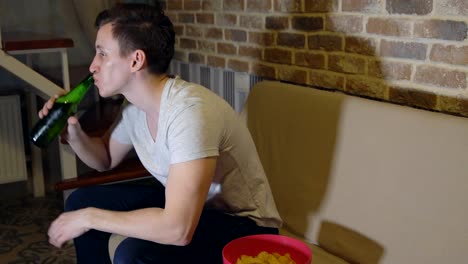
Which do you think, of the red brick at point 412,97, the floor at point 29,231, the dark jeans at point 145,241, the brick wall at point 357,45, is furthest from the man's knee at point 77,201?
the red brick at point 412,97

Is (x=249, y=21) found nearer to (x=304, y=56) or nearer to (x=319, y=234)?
(x=304, y=56)

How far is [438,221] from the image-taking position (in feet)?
3.96

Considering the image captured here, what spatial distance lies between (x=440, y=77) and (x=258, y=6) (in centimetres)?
91

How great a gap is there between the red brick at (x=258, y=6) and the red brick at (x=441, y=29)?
0.73m

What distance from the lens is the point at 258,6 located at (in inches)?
83.0

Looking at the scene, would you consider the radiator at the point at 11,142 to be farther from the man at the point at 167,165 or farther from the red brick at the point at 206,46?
the man at the point at 167,165

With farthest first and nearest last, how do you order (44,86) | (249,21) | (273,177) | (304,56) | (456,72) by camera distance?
(44,86)
(249,21)
(304,56)
(273,177)
(456,72)

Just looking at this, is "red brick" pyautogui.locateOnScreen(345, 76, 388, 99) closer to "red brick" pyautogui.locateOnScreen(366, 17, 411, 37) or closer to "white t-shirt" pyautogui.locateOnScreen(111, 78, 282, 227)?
"red brick" pyautogui.locateOnScreen(366, 17, 411, 37)

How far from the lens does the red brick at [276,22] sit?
1.97 m

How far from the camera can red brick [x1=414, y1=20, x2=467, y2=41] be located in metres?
1.33

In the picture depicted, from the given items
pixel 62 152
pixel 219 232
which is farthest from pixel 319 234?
pixel 62 152

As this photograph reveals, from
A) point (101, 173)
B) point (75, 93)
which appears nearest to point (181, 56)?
point (101, 173)

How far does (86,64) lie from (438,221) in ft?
7.93

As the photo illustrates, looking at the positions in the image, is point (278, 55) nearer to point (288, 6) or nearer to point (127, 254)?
point (288, 6)
